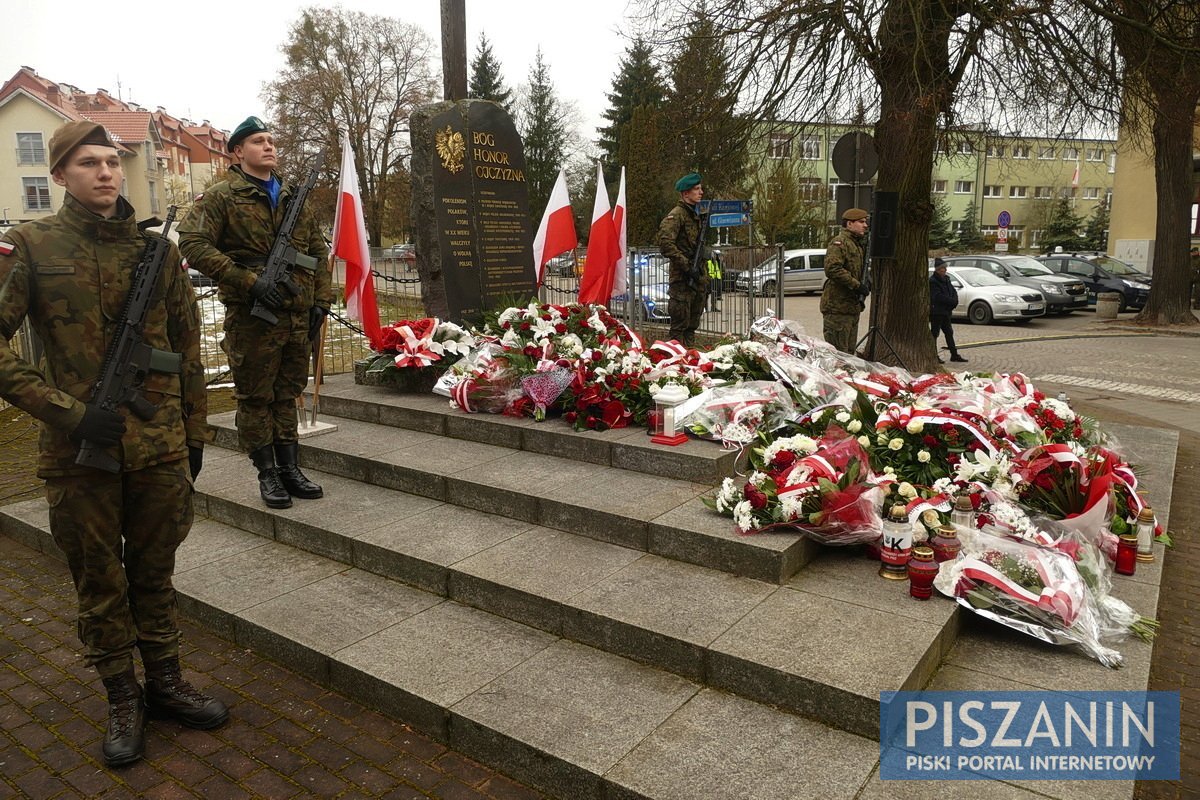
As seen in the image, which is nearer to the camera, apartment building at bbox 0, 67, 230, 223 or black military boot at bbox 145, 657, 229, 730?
black military boot at bbox 145, 657, 229, 730

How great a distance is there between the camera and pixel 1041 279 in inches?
842

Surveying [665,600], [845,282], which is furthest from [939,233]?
[665,600]

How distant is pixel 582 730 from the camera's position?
3168mm

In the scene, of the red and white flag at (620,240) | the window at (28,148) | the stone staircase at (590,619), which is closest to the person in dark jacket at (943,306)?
the red and white flag at (620,240)

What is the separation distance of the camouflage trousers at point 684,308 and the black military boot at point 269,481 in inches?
209

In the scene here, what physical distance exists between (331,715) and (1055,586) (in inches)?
125

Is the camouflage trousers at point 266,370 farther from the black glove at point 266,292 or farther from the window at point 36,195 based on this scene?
the window at point 36,195

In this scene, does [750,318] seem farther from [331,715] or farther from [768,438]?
[331,715]

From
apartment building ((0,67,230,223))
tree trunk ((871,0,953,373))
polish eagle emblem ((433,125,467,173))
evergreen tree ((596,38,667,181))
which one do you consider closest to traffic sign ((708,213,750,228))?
tree trunk ((871,0,953,373))

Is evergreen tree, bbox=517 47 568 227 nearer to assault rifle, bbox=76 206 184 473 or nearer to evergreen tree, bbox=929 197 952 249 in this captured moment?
evergreen tree, bbox=929 197 952 249

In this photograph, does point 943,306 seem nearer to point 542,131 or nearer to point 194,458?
point 194,458

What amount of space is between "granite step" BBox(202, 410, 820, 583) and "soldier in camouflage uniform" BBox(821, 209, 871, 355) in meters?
4.68

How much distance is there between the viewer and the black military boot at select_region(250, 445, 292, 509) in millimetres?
5273

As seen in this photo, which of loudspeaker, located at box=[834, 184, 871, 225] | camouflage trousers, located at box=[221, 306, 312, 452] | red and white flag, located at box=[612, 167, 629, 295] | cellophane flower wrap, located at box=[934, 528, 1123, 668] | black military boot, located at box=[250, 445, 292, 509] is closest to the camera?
cellophane flower wrap, located at box=[934, 528, 1123, 668]
